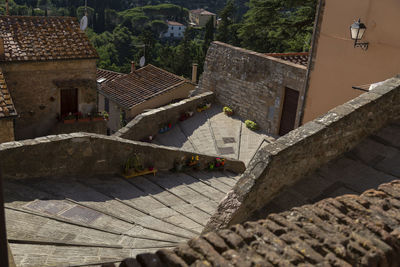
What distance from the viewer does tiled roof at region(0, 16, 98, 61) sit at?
13562 millimetres

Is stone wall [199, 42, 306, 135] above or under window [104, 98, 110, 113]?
above

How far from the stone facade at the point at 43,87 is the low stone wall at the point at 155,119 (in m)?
2.98

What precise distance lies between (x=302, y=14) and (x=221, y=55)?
998 cm

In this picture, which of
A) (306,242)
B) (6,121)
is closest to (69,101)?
(6,121)

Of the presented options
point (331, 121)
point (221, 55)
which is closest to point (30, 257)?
point (331, 121)

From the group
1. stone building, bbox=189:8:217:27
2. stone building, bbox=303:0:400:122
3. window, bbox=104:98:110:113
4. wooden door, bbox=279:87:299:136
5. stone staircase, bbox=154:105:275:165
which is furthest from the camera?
stone building, bbox=189:8:217:27

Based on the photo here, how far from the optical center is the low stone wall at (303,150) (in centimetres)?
468

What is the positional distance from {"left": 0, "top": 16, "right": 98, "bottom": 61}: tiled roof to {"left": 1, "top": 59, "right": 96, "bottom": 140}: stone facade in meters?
0.23

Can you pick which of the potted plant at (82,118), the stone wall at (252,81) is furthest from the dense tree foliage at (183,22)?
the potted plant at (82,118)

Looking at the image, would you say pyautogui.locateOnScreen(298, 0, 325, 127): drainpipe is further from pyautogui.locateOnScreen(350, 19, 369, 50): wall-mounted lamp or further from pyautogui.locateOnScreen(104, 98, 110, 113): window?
pyautogui.locateOnScreen(104, 98, 110, 113): window

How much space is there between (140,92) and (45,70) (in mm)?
7040

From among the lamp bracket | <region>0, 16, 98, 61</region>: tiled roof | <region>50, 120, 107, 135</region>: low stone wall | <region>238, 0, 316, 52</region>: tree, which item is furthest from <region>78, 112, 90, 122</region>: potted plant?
<region>238, 0, 316, 52</region>: tree

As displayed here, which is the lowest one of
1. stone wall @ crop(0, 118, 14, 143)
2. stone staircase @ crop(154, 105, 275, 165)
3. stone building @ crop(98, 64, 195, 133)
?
stone building @ crop(98, 64, 195, 133)

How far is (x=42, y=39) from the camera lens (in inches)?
563
